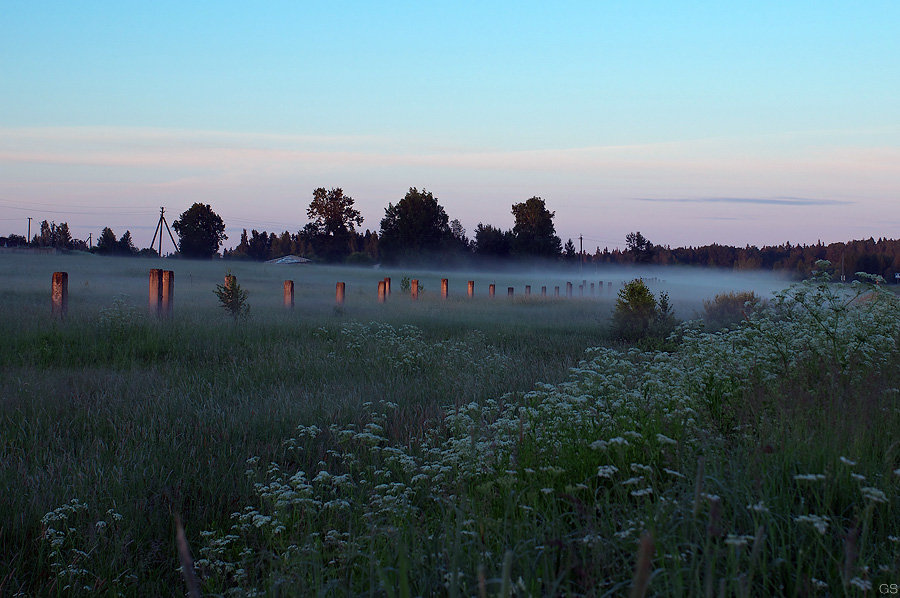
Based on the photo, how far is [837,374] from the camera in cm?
486

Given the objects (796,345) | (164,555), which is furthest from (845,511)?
(164,555)

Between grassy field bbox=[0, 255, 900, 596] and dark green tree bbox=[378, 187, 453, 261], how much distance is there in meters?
65.5

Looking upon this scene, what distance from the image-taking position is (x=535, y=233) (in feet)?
261

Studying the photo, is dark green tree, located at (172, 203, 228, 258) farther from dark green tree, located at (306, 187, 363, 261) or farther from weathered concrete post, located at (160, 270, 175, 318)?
weathered concrete post, located at (160, 270, 175, 318)

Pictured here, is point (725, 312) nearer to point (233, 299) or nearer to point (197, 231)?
point (233, 299)

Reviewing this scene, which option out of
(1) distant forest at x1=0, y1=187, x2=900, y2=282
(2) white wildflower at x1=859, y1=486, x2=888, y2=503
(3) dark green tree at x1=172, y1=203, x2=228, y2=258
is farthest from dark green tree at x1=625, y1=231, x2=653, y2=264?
(2) white wildflower at x1=859, y1=486, x2=888, y2=503

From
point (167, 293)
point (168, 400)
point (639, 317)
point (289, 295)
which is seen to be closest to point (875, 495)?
point (168, 400)

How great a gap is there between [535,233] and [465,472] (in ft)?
251

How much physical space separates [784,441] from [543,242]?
7611 cm

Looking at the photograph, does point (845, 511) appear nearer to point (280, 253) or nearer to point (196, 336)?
point (196, 336)

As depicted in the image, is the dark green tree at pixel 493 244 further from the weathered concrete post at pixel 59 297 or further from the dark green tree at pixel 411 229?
the weathered concrete post at pixel 59 297

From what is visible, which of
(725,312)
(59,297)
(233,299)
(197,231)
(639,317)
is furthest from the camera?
(197,231)

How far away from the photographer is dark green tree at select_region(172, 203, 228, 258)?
87062 millimetres

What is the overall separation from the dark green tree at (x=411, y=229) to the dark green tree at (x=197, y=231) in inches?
992
